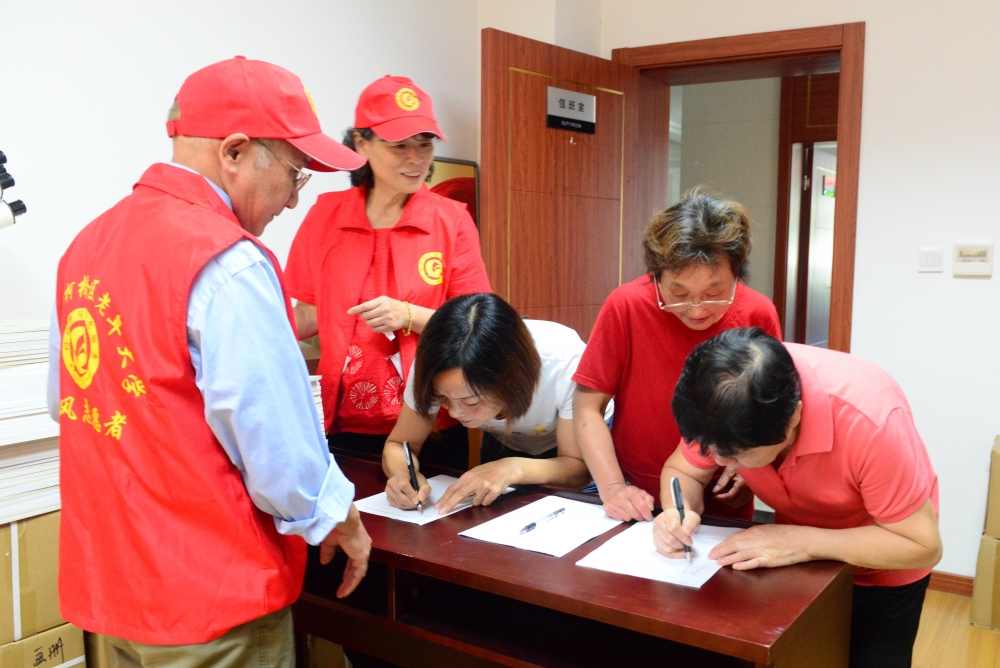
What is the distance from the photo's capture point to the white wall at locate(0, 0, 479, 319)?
2.09 metres

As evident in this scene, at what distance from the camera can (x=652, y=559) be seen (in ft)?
4.64

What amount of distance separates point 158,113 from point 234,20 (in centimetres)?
46

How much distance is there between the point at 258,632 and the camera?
1.15 m

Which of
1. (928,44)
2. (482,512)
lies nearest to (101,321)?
(482,512)

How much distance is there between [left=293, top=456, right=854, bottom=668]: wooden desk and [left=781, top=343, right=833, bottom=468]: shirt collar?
214 millimetres

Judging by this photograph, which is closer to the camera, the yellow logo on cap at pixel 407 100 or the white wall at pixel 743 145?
the yellow logo on cap at pixel 407 100

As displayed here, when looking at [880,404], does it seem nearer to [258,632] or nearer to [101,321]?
[258,632]

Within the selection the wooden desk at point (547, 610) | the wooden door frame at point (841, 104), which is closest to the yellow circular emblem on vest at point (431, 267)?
the wooden desk at point (547, 610)

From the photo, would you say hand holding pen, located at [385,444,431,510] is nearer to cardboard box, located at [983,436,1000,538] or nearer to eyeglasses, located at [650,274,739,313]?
eyeglasses, located at [650,274,739,313]

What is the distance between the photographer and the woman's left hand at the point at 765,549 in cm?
136

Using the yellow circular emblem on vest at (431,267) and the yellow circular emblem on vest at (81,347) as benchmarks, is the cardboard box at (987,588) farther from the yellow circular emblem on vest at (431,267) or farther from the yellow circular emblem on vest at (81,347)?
the yellow circular emblem on vest at (81,347)

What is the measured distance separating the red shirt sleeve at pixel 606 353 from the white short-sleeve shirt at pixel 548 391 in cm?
9

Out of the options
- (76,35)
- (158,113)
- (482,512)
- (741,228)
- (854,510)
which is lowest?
(482,512)

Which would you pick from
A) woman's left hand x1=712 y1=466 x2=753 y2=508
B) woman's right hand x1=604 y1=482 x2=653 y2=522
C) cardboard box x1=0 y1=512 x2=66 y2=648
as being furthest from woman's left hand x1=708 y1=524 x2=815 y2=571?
cardboard box x1=0 y1=512 x2=66 y2=648
